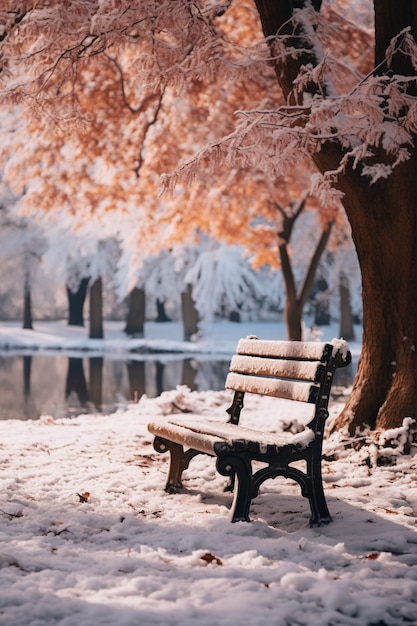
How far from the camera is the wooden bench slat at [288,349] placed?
4.89m

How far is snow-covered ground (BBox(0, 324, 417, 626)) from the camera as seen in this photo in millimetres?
3369

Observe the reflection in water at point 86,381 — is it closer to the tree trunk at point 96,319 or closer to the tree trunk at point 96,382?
the tree trunk at point 96,382

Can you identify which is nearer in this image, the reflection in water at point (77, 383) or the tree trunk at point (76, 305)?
the reflection in water at point (77, 383)

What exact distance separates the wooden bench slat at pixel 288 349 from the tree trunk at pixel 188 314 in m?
30.6

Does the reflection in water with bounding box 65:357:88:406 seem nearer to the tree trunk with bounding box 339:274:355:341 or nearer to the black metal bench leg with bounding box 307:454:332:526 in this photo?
the black metal bench leg with bounding box 307:454:332:526

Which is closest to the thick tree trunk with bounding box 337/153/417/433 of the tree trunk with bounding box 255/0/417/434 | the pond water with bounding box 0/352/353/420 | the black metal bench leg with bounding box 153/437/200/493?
the tree trunk with bounding box 255/0/417/434

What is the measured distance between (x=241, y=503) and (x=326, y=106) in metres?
3.03

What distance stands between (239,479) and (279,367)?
0.97 m

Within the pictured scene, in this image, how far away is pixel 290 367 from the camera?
5219 mm

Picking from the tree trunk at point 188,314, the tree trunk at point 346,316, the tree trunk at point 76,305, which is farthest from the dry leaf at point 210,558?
the tree trunk at point 76,305

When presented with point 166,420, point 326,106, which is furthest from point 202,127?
point 166,420

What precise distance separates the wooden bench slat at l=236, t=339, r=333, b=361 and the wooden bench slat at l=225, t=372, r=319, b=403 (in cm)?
18

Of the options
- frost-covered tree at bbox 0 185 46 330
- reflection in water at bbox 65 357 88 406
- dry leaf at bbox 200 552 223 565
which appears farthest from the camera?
frost-covered tree at bbox 0 185 46 330

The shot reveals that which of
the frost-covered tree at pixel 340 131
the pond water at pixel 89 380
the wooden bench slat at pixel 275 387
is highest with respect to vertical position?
the frost-covered tree at pixel 340 131
